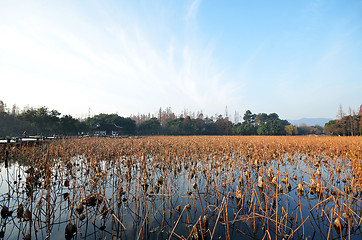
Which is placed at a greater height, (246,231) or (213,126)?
(213,126)

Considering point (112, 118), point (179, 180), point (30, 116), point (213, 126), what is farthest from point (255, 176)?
point (213, 126)

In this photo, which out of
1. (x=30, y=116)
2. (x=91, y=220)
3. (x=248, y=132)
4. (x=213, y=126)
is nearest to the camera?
(x=91, y=220)

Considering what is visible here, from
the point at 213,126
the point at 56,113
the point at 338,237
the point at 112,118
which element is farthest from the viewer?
the point at 213,126

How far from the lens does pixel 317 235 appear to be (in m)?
2.72

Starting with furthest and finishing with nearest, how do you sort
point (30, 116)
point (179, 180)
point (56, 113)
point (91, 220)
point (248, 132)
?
point (248, 132)
point (56, 113)
point (30, 116)
point (179, 180)
point (91, 220)

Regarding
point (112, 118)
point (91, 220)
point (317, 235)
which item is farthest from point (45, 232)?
point (112, 118)

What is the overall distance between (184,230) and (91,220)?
6.03ft

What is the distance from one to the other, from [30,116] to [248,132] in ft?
176

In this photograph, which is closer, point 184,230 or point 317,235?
point 317,235

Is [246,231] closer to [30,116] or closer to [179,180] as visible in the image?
[179,180]

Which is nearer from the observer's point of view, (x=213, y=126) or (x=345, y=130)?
(x=345, y=130)

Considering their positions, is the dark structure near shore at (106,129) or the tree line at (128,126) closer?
the tree line at (128,126)

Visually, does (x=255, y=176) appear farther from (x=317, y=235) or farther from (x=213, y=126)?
(x=213, y=126)

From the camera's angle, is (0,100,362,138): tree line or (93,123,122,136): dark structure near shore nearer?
(0,100,362,138): tree line
